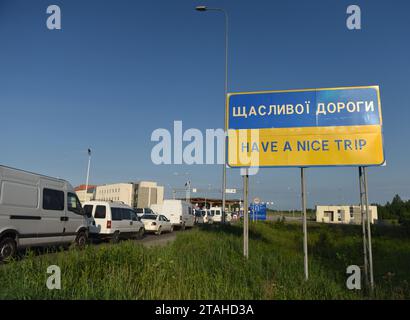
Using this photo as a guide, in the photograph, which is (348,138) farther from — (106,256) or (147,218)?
(147,218)

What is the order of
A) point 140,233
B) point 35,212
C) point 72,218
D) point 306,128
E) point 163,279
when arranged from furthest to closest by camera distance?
point 140,233 → point 72,218 → point 35,212 → point 306,128 → point 163,279

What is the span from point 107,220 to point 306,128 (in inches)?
A: 398

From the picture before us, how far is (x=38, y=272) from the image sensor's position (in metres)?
5.94

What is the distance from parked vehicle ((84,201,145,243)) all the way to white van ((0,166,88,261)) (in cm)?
193

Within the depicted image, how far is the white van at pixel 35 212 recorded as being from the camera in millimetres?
9086

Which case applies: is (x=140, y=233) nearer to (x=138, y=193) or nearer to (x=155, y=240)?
(x=155, y=240)

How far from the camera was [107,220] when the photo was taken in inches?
582

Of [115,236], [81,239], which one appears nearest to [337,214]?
A: [115,236]

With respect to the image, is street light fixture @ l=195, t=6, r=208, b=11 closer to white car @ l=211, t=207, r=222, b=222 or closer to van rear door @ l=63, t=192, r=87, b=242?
van rear door @ l=63, t=192, r=87, b=242

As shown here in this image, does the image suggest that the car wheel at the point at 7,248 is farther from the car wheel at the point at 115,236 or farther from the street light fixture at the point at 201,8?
the street light fixture at the point at 201,8

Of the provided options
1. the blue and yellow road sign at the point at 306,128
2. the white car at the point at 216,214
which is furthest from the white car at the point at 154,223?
the white car at the point at 216,214

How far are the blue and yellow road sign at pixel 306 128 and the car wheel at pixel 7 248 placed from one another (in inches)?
257

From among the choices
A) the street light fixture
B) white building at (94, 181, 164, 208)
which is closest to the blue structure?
the street light fixture

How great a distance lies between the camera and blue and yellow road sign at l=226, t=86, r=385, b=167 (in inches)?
316
